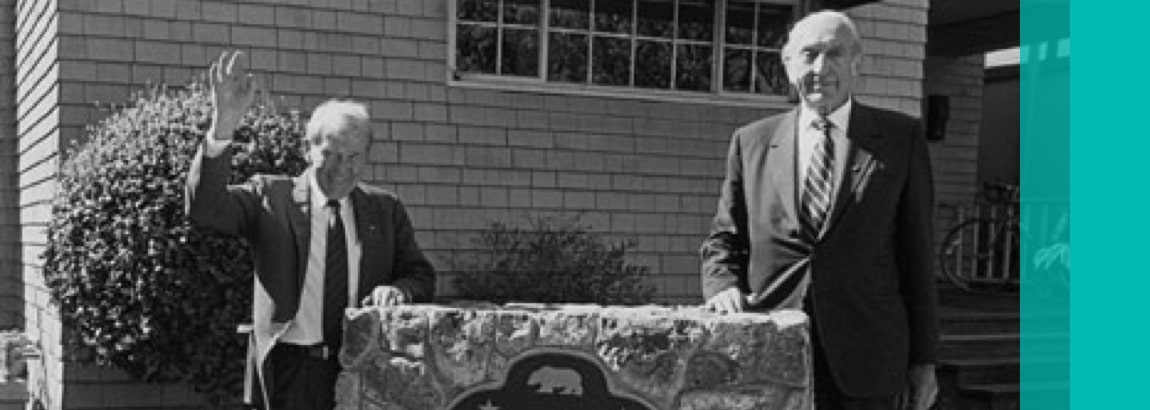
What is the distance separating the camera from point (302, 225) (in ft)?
10.1

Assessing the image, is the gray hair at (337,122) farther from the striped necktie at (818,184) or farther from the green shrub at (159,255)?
the green shrub at (159,255)

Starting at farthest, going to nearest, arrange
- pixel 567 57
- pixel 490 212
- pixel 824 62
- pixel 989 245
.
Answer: pixel 989 245
pixel 567 57
pixel 490 212
pixel 824 62

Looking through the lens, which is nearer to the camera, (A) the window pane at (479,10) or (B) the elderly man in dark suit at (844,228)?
(B) the elderly man in dark suit at (844,228)

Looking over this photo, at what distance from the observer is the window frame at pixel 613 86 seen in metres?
6.71

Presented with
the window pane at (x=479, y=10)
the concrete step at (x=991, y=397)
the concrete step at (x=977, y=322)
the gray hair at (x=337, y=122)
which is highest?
the window pane at (x=479, y=10)

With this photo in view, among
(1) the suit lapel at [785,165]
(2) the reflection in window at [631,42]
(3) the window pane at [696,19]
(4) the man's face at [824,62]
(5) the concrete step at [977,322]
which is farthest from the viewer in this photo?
(5) the concrete step at [977,322]

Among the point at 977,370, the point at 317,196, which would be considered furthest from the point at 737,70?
the point at 317,196

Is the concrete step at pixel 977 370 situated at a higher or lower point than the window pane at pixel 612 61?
lower

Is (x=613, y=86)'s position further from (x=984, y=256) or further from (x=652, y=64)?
(x=984, y=256)

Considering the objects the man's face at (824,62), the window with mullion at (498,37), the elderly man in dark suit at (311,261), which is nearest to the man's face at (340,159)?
the elderly man in dark suit at (311,261)

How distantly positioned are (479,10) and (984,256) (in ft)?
19.1

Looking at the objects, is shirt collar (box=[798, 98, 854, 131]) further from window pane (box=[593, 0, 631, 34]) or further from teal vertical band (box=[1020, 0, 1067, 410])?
window pane (box=[593, 0, 631, 34])

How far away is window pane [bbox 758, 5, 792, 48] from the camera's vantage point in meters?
7.50

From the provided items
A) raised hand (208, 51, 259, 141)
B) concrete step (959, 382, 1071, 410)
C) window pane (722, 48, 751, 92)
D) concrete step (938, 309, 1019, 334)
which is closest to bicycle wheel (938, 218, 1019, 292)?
concrete step (938, 309, 1019, 334)
